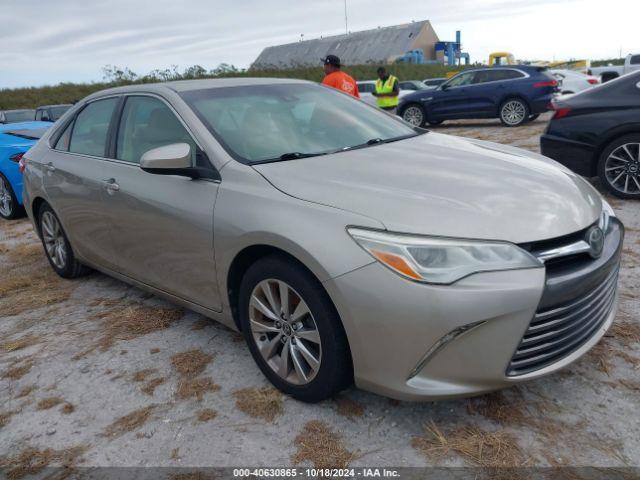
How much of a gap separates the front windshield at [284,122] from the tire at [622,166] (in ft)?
9.94

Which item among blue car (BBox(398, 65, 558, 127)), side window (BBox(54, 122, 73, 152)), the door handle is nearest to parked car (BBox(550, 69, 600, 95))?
blue car (BBox(398, 65, 558, 127))

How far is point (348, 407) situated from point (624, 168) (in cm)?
453

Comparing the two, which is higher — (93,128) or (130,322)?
(93,128)

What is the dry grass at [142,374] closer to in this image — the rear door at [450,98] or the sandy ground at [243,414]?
the sandy ground at [243,414]

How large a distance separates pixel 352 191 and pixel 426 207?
354 mm

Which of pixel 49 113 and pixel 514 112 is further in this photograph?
pixel 49 113

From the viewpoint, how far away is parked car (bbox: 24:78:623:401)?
213 centimetres

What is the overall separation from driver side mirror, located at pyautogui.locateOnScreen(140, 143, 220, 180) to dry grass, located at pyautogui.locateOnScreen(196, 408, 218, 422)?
3.84 feet

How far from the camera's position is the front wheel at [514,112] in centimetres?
1316

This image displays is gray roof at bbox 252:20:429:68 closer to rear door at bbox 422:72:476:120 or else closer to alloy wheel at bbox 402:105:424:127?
alloy wheel at bbox 402:105:424:127

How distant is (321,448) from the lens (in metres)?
2.37

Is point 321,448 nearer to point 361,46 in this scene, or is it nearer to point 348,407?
point 348,407

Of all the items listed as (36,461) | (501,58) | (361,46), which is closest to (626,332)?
(36,461)

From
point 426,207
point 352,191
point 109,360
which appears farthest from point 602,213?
point 109,360
